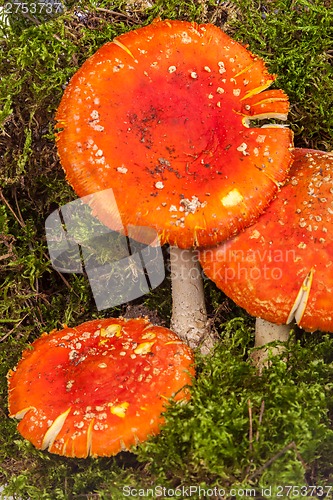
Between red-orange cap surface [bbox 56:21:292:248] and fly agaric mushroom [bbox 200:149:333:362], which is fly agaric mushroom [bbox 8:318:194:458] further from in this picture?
red-orange cap surface [bbox 56:21:292:248]

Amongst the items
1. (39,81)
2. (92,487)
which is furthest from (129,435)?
(39,81)

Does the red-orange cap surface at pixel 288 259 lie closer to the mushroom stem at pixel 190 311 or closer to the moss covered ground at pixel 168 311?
the moss covered ground at pixel 168 311

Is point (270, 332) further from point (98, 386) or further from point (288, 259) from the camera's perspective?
point (98, 386)

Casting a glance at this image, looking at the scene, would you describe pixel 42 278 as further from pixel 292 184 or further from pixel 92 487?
pixel 292 184
